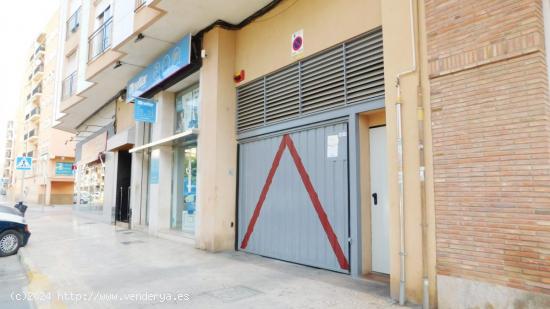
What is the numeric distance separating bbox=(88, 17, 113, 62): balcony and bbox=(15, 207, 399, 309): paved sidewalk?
281 inches

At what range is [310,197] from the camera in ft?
22.6

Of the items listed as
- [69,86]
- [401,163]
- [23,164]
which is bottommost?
Answer: [401,163]

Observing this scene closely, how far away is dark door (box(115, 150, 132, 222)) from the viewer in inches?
598

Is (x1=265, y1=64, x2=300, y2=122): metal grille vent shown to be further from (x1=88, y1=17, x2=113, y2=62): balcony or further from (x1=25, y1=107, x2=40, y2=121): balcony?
(x1=25, y1=107, x2=40, y2=121): balcony

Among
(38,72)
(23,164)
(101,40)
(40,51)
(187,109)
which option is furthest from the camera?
(38,72)

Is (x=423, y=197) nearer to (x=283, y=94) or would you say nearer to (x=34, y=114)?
(x=283, y=94)

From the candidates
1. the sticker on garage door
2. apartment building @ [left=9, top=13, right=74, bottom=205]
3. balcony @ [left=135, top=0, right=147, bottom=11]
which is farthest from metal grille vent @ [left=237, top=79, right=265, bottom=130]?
apartment building @ [left=9, top=13, right=74, bottom=205]

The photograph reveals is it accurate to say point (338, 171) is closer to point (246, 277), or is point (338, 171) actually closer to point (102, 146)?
point (246, 277)

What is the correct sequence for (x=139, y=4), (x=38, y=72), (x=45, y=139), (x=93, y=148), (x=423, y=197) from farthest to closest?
(x=38, y=72) < (x=45, y=139) < (x=93, y=148) < (x=139, y=4) < (x=423, y=197)

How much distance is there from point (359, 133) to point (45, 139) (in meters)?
39.2

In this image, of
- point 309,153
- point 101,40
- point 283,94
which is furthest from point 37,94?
point 309,153

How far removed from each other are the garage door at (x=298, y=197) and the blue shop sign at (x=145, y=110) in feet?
15.0

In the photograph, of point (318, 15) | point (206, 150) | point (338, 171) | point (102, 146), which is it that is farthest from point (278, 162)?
point (102, 146)

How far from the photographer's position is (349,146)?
6215mm
